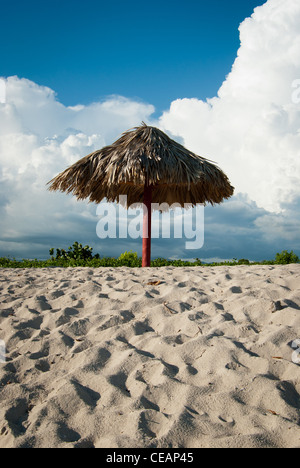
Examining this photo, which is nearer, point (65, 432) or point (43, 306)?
point (65, 432)

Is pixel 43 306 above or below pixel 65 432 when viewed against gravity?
above

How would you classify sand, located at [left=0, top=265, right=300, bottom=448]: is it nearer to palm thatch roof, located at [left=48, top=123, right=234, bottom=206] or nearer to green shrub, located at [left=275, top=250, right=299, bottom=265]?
palm thatch roof, located at [left=48, top=123, right=234, bottom=206]

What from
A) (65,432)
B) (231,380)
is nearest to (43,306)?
(65,432)

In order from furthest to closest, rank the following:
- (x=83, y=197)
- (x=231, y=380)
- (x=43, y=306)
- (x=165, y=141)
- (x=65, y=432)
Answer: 1. (x=83, y=197)
2. (x=165, y=141)
3. (x=43, y=306)
4. (x=231, y=380)
5. (x=65, y=432)

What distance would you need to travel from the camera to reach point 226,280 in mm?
4621

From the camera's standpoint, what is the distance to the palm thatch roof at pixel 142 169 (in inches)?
270

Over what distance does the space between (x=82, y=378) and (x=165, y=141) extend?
20.0 feet

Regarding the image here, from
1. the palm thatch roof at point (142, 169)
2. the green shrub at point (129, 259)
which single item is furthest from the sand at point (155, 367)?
the green shrub at point (129, 259)

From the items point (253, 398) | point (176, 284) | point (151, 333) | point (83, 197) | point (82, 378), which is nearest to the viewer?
point (253, 398)

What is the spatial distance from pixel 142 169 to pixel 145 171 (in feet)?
0.24

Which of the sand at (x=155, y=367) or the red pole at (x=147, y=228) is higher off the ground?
the red pole at (x=147, y=228)

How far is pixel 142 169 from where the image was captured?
6809 millimetres

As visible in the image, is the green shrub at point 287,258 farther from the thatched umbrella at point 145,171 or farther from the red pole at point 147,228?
the red pole at point 147,228

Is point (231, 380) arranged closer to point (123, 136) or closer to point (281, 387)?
point (281, 387)
